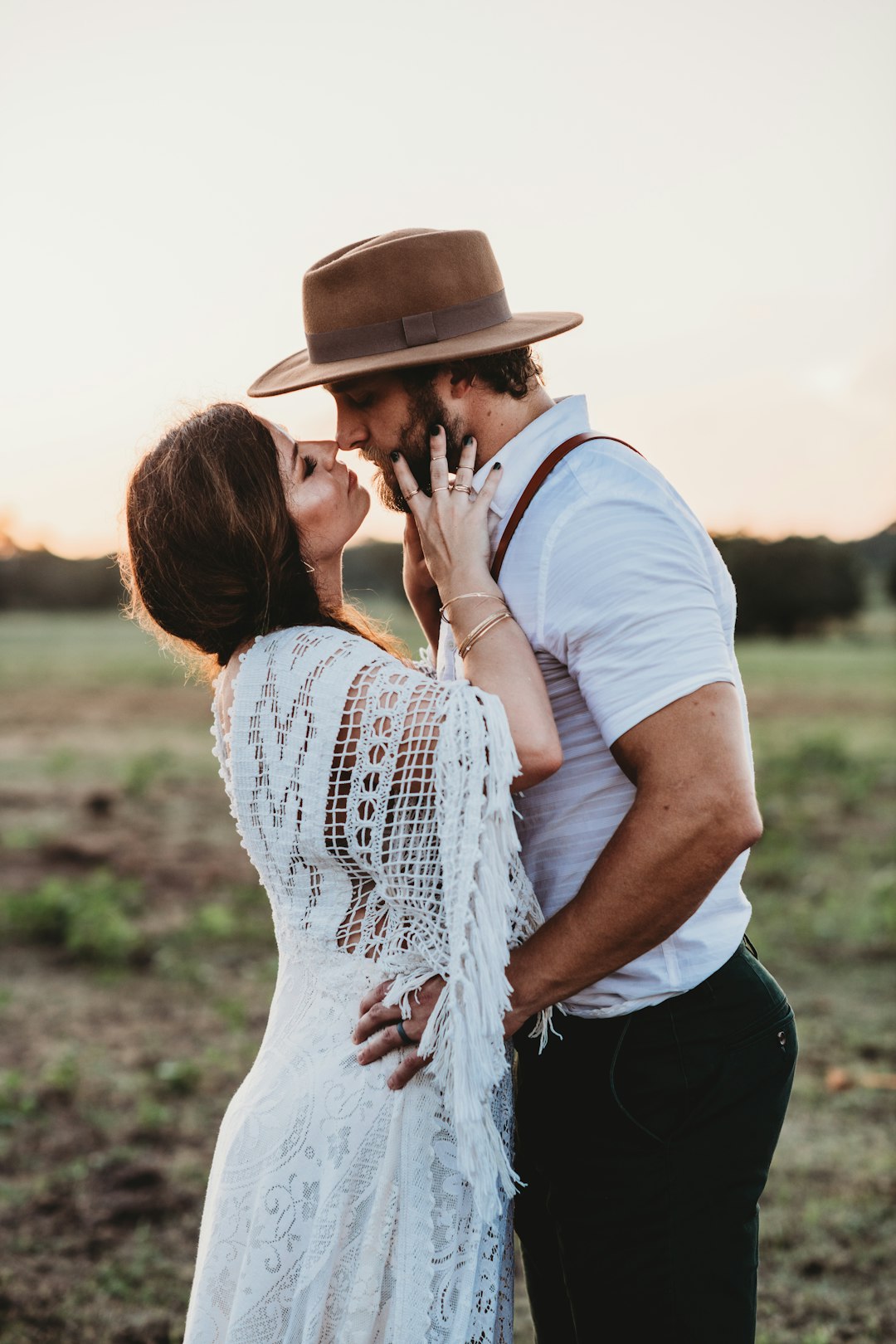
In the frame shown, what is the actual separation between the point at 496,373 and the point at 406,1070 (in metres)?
1.29

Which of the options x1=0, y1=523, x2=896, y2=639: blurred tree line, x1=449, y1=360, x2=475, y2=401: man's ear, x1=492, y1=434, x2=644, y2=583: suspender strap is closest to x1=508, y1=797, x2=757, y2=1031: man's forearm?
x1=492, y1=434, x2=644, y2=583: suspender strap

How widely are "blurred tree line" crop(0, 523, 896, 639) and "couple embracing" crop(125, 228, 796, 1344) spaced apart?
32.1 m

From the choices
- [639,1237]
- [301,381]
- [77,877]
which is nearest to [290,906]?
[639,1237]

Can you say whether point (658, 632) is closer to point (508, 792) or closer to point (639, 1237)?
point (508, 792)

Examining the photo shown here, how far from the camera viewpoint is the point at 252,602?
2.16 meters

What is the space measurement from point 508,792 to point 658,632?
35 centimetres

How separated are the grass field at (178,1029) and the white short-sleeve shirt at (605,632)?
2.26 m

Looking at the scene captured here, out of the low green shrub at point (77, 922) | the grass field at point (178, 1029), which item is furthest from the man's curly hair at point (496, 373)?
the low green shrub at point (77, 922)

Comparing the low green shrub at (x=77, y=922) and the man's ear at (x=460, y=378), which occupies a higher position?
the man's ear at (x=460, y=378)

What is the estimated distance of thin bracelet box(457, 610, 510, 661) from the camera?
190 cm

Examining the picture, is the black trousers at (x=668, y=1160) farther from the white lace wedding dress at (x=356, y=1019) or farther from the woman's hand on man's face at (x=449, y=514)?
the woman's hand on man's face at (x=449, y=514)

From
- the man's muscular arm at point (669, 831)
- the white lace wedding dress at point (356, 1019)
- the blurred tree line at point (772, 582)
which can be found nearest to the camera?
the man's muscular arm at point (669, 831)

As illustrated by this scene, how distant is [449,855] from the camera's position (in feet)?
5.99

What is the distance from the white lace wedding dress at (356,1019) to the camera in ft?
5.99
